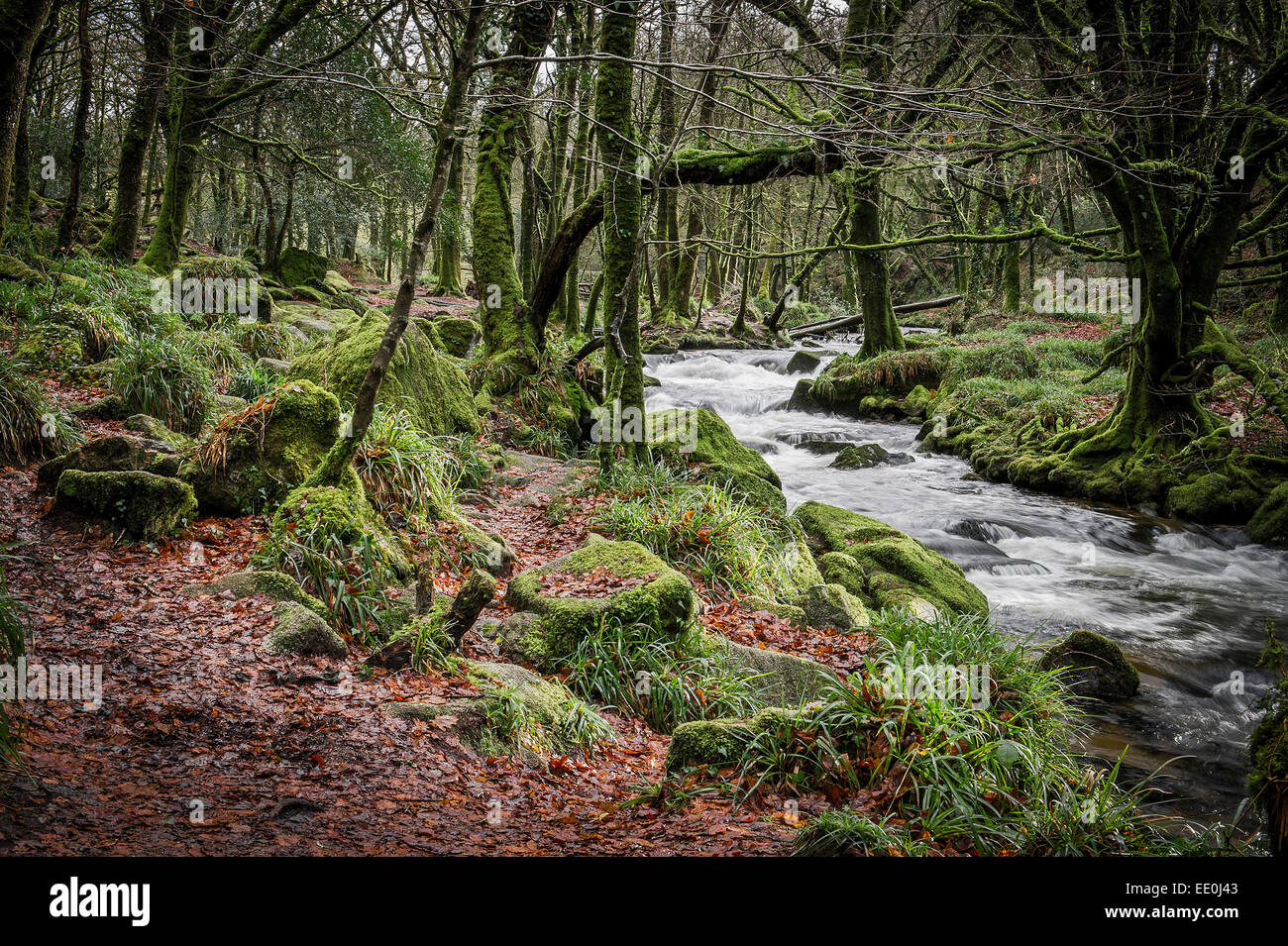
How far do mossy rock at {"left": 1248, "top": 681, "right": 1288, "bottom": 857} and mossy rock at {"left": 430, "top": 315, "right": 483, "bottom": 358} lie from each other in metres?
12.5

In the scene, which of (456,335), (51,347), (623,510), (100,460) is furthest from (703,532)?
(456,335)

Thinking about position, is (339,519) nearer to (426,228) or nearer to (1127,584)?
(426,228)

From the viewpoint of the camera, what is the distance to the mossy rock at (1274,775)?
9.11 feet

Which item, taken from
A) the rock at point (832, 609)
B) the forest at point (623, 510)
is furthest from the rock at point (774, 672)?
the rock at point (832, 609)

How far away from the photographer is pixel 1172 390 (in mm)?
10961

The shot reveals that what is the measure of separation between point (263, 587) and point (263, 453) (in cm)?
167

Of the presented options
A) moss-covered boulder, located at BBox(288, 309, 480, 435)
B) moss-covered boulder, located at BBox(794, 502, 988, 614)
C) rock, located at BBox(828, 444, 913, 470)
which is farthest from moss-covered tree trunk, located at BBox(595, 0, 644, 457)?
rock, located at BBox(828, 444, 913, 470)

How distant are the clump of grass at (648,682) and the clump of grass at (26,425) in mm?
4747

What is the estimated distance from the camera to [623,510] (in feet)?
24.2

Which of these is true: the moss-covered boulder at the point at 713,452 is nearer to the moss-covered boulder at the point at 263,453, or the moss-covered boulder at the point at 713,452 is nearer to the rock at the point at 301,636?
the moss-covered boulder at the point at 263,453

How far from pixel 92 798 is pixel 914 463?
13664 millimetres

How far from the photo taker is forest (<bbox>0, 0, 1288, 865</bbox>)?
135 inches
